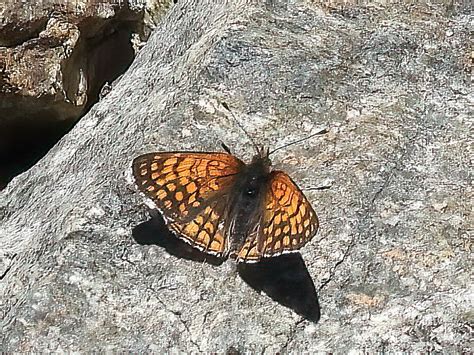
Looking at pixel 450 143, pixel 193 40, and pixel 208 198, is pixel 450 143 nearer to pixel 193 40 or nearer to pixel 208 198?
pixel 208 198

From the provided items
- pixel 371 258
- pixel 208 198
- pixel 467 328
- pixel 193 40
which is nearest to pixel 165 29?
pixel 193 40

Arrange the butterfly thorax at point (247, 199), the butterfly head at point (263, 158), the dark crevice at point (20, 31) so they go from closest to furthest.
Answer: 1. the butterfly thorax at point (247, 199)
2. the butterfly head at point (263, 158)
3. the dark crevice at point (20, 31)

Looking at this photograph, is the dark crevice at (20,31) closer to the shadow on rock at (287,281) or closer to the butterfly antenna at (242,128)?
the butterfly antenna at (242,128)

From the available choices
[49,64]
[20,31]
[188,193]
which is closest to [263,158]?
[188,193]

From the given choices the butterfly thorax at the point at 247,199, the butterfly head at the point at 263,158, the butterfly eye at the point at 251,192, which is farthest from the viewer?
the butterfly head at the point at 263,158

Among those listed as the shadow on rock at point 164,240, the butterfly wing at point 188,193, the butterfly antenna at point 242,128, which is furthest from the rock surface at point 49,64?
the butterfly wing at point 188,193

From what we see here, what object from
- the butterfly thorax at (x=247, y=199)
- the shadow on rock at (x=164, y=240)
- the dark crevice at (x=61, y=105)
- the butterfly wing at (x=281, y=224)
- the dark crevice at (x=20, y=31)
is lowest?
the dark crevice at (x=61, y=105)

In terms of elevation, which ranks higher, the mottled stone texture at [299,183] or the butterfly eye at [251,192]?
the butterfly eye at [251,192]

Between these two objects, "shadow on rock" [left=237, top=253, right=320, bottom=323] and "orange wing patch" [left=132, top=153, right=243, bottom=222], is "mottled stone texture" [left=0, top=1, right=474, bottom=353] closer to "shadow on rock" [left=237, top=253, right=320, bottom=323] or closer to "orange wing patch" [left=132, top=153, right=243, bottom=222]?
"shadow on rock" [left=237, top=253, right=320, bottom=323]
